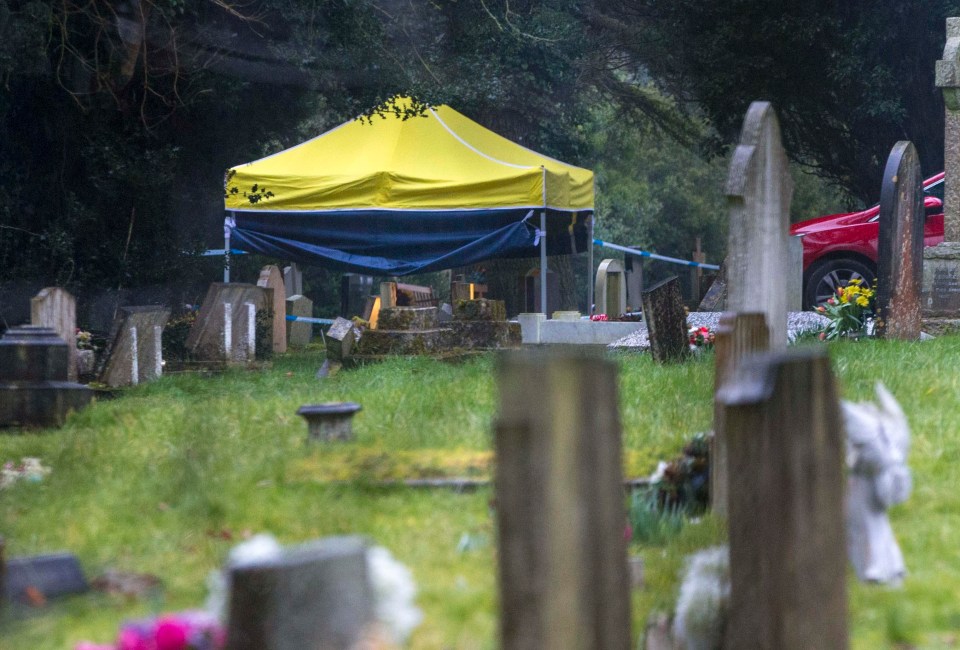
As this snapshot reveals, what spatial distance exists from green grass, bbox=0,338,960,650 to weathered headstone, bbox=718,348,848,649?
0.89m

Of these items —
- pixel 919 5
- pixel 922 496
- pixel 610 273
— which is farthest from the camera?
pixel 919 5

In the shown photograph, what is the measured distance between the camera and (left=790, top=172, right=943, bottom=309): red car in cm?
1511

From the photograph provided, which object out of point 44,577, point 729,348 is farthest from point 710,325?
point 44,577

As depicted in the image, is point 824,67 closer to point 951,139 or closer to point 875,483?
point 951,139

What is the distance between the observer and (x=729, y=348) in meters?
4.68

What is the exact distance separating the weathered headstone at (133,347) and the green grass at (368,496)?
2266 mm

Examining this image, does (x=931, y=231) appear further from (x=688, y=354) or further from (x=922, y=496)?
(x=922, y=496)

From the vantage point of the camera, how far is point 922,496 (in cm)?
510

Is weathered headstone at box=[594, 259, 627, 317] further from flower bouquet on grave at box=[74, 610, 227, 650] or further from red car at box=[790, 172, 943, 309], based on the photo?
flower bouquet on grave at box=[74, 610, 227, 650]

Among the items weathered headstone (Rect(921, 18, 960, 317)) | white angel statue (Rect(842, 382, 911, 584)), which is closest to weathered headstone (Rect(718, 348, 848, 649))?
white angel statue (Rect(842, 382, 911, 584))

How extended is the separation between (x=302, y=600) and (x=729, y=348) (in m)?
2.67

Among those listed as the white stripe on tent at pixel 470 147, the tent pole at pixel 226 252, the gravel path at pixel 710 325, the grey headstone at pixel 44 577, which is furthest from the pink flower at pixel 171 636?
the white stripe on tent at pixel 470 147

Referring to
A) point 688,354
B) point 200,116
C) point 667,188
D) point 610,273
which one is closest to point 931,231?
point 610,273

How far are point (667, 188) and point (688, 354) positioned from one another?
2843 cm
